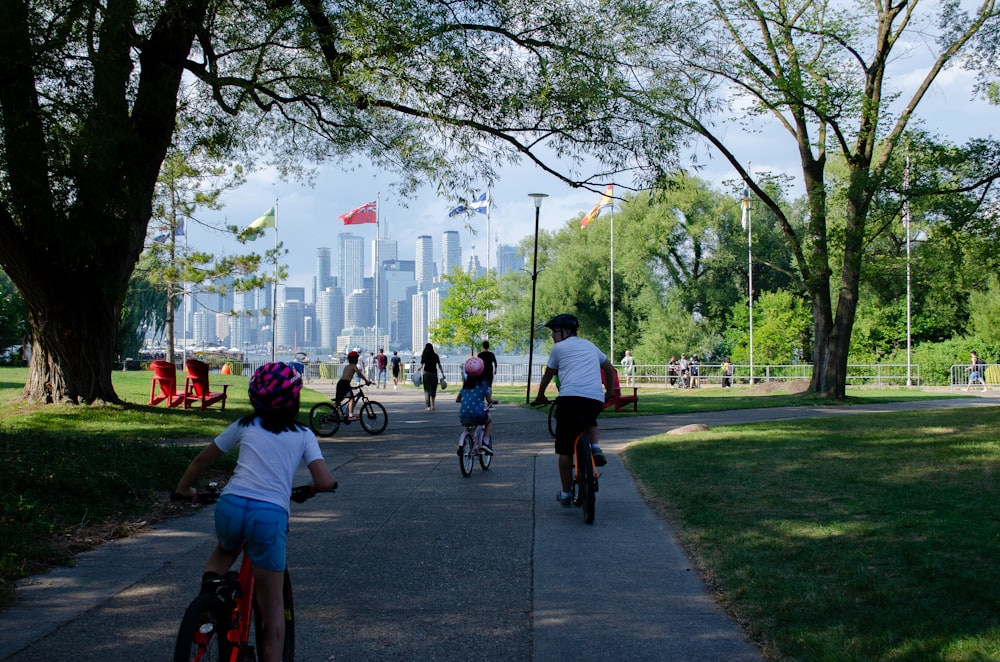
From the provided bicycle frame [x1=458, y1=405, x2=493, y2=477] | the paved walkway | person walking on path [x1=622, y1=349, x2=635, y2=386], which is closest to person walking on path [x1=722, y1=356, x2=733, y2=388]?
person walking on path [x1=622, y1=349, x2=635, y2=386]

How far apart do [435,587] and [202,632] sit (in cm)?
257

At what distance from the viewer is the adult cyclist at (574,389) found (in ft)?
26.2

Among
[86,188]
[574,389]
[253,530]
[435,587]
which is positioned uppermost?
[86,188]

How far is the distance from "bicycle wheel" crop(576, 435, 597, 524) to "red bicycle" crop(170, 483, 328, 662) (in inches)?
159

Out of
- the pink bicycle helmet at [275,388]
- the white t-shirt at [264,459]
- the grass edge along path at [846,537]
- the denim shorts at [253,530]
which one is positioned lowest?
the grass edge along path at [846,537]

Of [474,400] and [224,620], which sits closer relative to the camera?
[224,620]

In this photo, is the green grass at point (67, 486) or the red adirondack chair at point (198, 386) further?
the red adirondack chair at point (198, 386)

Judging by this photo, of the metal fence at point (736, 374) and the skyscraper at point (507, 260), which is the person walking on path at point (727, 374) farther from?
the skyscraper at point (507, 260)

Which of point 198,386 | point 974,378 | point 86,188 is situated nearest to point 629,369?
point 974,378

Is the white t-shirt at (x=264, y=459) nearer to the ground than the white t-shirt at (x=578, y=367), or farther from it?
nearer to the ground

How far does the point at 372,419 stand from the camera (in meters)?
16.2

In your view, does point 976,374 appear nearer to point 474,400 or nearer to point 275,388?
point 474,400

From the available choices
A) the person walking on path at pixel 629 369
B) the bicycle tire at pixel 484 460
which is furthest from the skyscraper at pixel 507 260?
the bicycle tire at pixel 484 460

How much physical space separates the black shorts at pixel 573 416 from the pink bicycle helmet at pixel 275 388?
14.4 ft
